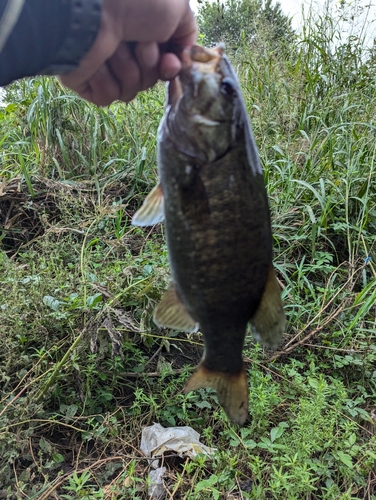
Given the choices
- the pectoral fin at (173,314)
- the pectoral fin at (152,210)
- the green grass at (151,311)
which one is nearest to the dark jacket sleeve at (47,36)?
the pectoral fin at (152,210)

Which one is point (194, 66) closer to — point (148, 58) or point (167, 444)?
point (148, 58)

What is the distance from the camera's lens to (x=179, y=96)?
111cm

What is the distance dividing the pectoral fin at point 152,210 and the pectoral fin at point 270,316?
1.14 feet

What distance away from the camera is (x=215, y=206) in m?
1.09

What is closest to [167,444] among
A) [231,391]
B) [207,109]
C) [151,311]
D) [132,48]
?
[151,311]

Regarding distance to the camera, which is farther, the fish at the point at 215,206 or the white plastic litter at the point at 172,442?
the white plastic litter at the point at 172,442

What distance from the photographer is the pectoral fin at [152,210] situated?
1168mm

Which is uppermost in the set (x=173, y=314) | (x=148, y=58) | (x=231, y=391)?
(x=148, y=58)

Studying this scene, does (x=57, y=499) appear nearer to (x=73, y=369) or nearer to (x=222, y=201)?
(x=73, y=369)

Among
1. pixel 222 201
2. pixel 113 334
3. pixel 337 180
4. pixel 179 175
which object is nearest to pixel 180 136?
pixel 179 175

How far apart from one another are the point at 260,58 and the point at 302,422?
388 cm

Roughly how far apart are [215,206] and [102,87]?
1.98 feet

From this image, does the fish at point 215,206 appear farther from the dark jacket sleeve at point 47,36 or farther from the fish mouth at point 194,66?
the dark jacket sleeve at point 47,36

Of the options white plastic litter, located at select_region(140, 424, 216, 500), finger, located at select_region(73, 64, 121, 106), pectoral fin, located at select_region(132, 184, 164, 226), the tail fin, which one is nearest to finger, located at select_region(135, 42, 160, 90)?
finger, located at select_region(73, 64, 121, 106)
